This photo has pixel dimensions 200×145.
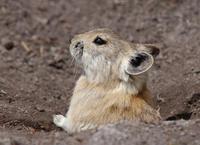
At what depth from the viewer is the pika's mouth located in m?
9.66

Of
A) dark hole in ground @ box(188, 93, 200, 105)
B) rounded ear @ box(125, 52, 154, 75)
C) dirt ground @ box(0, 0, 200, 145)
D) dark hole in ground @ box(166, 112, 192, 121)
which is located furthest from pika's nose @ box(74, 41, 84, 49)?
dark hole in ground @ box(188, 93, 200, 105)

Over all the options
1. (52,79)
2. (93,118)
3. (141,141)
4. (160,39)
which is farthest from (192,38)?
(141,141)

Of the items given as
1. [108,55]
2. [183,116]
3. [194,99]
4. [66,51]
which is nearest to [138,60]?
[108,55]

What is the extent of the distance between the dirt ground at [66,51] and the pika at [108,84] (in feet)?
1.99

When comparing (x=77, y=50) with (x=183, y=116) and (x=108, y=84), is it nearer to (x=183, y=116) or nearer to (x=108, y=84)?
(x=108, y=84)

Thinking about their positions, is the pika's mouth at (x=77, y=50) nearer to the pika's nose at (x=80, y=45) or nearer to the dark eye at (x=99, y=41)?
the pika's nose at (x=80, y=45)

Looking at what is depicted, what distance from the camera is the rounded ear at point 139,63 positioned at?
915 cm

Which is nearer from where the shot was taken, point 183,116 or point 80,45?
point 80,45

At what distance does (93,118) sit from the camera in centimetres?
906

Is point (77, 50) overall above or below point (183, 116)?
above

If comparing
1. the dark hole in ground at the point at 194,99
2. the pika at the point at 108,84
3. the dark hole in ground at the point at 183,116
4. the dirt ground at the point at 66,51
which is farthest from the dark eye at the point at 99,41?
the dark hole in ground at the point at 194,99

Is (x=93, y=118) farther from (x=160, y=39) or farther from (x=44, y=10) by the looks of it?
(x=44, y=10)

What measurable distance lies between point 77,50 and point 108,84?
68cm

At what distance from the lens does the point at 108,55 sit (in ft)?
31.3
